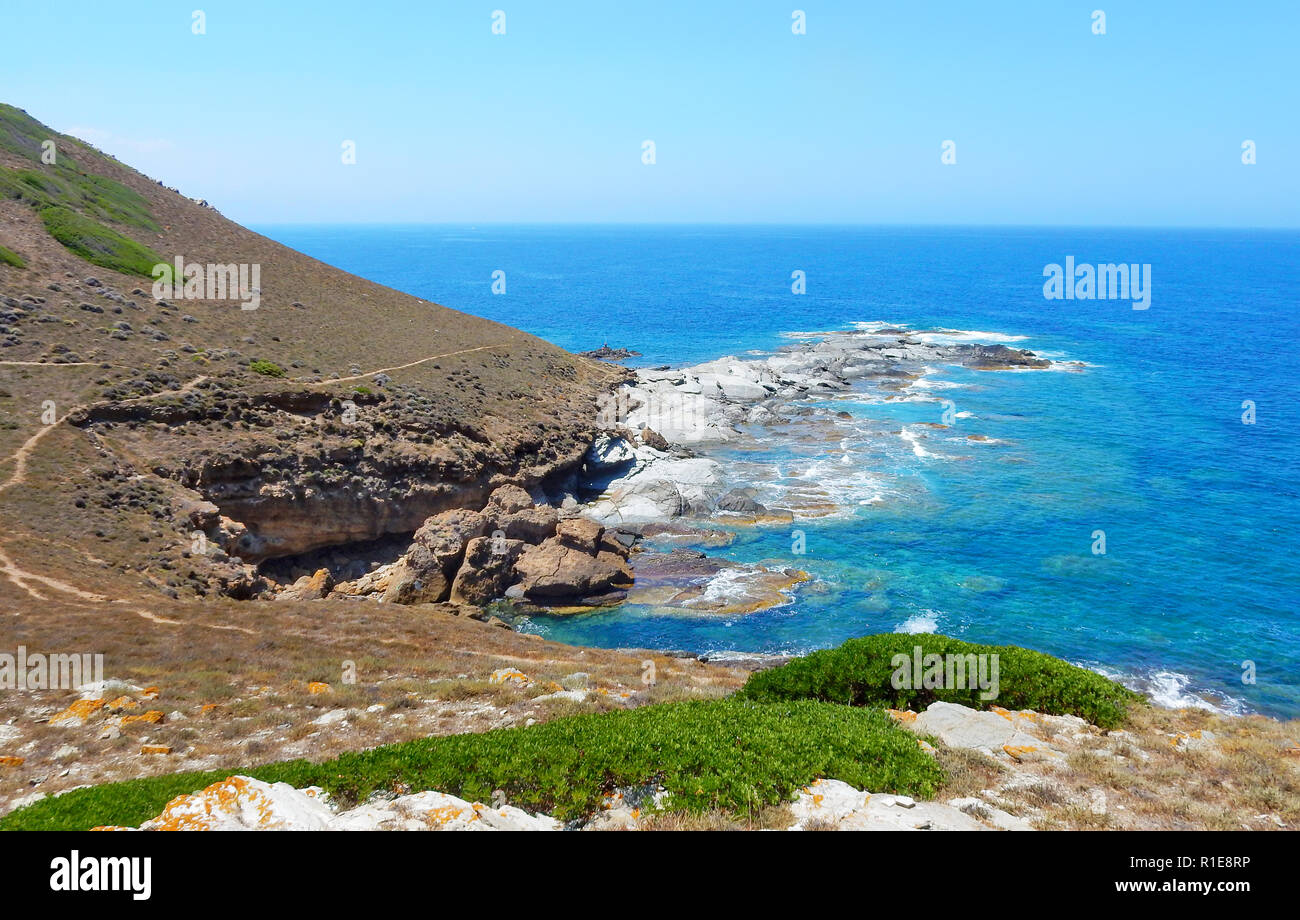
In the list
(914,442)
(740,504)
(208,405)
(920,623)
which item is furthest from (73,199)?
(914,442)

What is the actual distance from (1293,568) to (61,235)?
2760 inches

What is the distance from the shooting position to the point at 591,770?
11414 millimetres

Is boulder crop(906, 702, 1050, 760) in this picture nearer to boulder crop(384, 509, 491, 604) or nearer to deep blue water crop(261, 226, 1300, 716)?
deep blue water crop(261, 226, 1300, 716)

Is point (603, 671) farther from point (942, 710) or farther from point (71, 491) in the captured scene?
point (71, 491)

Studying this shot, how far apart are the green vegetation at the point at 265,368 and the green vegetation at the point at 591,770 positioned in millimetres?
32475

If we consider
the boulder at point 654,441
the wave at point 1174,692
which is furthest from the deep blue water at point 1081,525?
the boulder at point 654,441

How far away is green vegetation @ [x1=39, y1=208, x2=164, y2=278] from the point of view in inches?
1795

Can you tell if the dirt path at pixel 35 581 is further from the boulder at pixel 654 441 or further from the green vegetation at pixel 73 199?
the boulder at pixel 654 441

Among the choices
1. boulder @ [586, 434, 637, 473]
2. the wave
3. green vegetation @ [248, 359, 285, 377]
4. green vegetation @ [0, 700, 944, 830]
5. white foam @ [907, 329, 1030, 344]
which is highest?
white foam @ [907, 329, 1030, 344]

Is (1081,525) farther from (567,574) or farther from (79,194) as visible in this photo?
(79,194)

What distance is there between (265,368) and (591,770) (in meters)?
36.4

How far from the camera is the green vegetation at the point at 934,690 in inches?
644

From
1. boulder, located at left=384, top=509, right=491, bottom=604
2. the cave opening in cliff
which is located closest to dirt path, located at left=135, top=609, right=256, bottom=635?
boulder, located at left=384, top=509, right=491, bottom=604

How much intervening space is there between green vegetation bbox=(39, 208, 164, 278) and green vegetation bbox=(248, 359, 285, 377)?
507 inches
